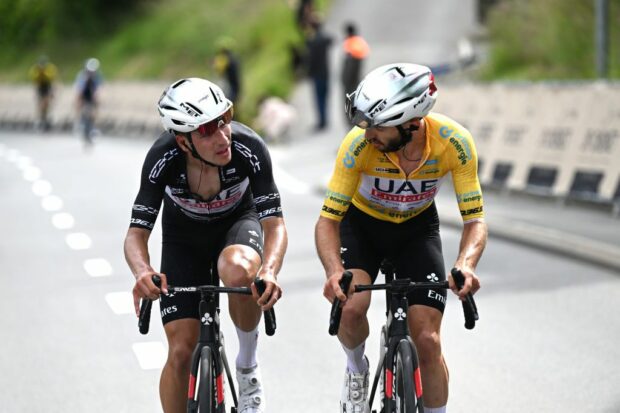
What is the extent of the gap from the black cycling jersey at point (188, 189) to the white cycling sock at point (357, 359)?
75 cm

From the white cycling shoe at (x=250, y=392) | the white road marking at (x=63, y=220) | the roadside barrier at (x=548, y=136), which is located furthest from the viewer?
the white road marking at (x=63, y=220)

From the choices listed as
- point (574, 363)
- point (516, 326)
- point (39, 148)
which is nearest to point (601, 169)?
point (516, 326)

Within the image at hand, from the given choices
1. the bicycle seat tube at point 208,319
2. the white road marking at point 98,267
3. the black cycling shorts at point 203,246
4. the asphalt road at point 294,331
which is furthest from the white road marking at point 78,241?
the bicycle seat tube at point 208,319

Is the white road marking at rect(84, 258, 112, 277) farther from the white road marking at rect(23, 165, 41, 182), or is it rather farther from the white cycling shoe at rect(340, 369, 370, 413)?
the white road marking at rect(23, 165, 41, 182)

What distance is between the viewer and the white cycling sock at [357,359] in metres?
5.80

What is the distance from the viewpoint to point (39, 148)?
102 ft

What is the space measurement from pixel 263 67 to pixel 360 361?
2976cm

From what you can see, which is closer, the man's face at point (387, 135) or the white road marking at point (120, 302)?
the man's face at point (387, 135)

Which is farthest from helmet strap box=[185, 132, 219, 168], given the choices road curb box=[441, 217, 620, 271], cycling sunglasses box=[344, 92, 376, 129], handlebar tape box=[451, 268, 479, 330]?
road curb box=[441, 217, 620, 271]

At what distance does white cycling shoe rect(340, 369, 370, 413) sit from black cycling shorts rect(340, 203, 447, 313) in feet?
1.69

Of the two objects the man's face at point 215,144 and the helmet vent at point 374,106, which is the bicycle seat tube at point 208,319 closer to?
the man's face at point 215,144

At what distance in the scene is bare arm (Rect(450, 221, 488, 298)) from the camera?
511 centimetres

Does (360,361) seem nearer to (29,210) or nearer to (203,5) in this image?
(29,210)

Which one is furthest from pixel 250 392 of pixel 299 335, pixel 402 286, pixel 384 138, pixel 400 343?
pixel 299 335
